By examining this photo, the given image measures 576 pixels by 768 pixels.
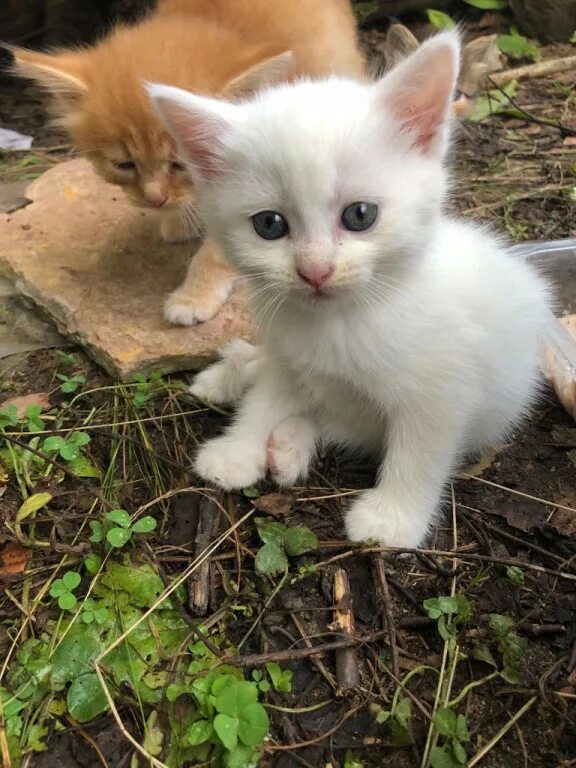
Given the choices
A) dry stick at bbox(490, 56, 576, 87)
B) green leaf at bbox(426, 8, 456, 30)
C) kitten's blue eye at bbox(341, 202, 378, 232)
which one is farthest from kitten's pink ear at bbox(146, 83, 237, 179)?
green leaf at bbox(426, 8, 456, 30)

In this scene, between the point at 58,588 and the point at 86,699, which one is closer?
the point at 86,699

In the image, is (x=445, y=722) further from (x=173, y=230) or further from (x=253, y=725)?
(x=173, y=230)

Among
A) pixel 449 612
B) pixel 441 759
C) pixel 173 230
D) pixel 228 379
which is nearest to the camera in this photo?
pixel 441 759

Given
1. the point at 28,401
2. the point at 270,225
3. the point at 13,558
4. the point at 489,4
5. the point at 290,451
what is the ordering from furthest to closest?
the point at 489,4 < the point at 28,401 < the point at 290,451 < the point at 13,558 < the point at 270,225

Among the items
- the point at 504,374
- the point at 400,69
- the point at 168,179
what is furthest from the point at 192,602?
the point at 168,179

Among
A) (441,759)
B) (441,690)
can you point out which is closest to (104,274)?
(441,690)

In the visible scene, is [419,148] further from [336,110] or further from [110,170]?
[110,170]

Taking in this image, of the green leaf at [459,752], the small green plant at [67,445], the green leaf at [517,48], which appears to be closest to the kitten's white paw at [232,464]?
the small green plant at [67,445]
